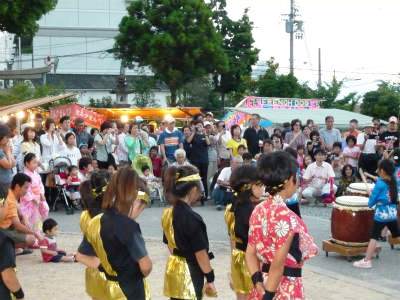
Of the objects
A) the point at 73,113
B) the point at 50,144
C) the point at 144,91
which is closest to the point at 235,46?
the point at 144,91

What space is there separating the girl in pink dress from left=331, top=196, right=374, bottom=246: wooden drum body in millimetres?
4468

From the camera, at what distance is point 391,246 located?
1014cm

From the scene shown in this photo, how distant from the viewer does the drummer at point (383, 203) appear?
353 inches

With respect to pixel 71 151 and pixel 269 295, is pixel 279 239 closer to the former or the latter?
pixel 269 295

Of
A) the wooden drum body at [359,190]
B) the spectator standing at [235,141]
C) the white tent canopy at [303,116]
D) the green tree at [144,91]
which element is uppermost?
the green tree at [144,91]

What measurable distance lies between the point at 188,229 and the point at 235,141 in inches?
375

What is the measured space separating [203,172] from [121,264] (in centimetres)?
1032

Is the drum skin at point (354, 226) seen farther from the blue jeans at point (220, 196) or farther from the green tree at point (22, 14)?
the green tree at point (22, 14)

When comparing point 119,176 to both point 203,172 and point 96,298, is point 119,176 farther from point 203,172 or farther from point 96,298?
point 203,172

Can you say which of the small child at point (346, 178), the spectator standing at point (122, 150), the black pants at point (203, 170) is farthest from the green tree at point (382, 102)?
the spectator standing at point (122, 150)

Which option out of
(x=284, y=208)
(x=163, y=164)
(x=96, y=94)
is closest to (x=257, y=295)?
(x=284, y=208)

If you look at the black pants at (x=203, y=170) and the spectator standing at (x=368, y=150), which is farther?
the black pants at (x=203, y=170)

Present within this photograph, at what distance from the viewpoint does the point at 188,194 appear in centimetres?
528

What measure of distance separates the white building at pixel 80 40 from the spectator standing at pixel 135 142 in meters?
47.9
